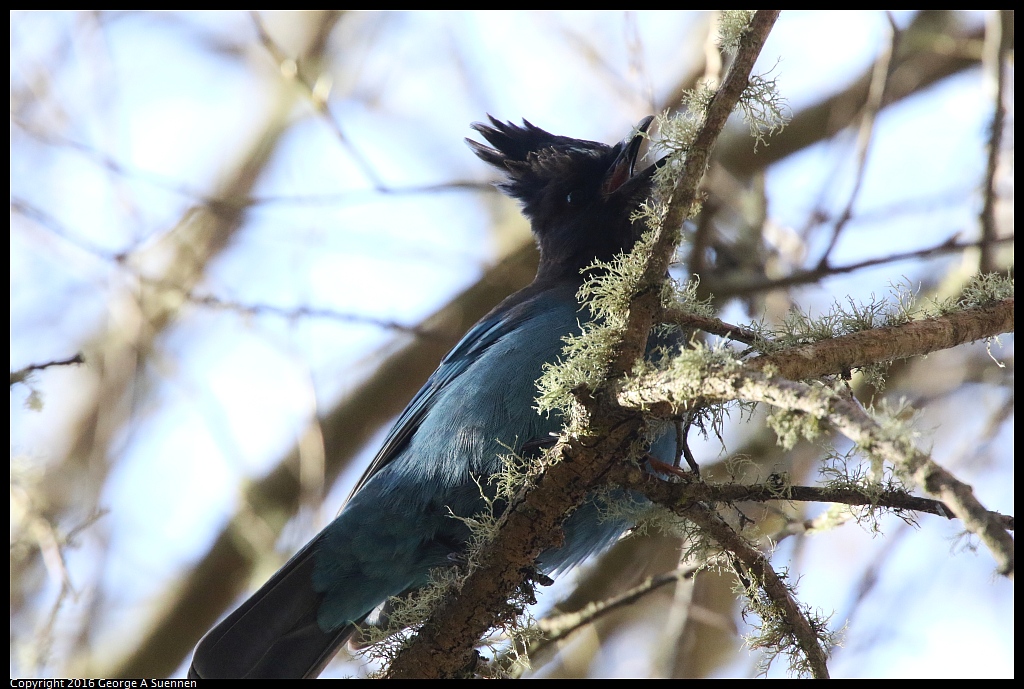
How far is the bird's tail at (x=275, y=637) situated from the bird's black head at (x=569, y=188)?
1923 mm

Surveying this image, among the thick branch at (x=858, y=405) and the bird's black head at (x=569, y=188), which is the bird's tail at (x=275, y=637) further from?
the thick branch at (x=858, y=405)

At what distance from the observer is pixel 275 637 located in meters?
3.76

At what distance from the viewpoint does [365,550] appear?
374 centimetres

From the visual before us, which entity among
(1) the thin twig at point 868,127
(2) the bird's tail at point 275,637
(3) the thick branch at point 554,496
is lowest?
(3) the thick branch at point 554,496

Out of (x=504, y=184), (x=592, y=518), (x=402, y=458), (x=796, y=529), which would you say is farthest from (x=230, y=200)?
(x=796, y=529)

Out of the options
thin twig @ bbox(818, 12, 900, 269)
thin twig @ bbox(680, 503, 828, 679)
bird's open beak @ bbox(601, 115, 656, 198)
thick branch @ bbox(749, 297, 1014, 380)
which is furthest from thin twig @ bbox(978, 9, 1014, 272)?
thin twig @ bbox(680, 503, 828, 679)

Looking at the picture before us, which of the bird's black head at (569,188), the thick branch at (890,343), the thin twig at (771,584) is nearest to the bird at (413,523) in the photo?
the bird's black head at (569,188)

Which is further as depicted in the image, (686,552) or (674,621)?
(674,621)

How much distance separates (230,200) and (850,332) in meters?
4.46

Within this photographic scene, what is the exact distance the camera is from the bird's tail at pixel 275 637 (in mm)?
3699

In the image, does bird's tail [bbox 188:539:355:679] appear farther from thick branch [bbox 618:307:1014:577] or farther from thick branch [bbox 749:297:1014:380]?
thick branch [bbox 749:297:1014:380]

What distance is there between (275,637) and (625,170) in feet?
8.81

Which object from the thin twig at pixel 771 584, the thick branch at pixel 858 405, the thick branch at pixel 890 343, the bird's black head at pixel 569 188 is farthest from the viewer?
the bird's black head at pixel 569 188
